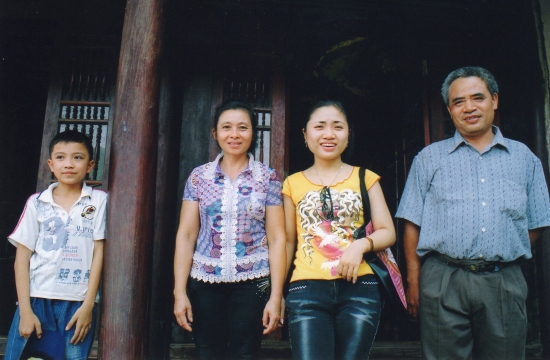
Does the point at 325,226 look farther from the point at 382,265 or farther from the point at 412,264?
the point at 412,264

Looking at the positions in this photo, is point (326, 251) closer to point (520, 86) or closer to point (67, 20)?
point (520, 86)

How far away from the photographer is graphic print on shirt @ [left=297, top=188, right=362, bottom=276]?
215cm

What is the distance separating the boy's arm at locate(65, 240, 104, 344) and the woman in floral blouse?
0.48 metres

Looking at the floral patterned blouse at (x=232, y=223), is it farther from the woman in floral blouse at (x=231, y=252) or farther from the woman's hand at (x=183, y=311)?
the woman's hand at (x=183, y=311)

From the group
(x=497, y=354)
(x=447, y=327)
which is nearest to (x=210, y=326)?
(x=447, y=327)

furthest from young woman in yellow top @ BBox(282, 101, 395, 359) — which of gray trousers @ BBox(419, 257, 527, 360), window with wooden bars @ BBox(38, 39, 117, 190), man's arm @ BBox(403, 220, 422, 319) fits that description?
window with wooden bars @ BBox(38, 39, 117, 190)

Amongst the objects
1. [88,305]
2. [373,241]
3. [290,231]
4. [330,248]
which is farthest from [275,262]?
[88,305]

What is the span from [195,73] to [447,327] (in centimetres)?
272

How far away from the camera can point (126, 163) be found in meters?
2.26

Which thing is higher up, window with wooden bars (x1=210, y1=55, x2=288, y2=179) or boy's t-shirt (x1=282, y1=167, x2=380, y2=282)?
window with wooden bars (x1=210, y1=55, x2=288, y2=179)

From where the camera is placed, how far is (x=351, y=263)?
6.62ft

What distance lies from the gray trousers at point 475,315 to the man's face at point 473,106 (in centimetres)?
83

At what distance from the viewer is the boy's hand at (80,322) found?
2.24 meters

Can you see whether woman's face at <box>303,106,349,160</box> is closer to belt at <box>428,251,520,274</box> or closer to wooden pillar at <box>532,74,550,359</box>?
belt at <box>428,251,520,274</box>
